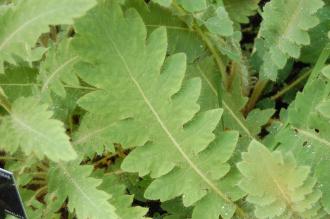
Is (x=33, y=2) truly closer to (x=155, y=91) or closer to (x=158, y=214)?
(x=155, y=91)

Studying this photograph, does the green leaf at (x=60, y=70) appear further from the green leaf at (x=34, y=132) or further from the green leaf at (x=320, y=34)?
the green leaf at (x=320, y=34)

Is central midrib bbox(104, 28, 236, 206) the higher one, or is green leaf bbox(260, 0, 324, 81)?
green leaf bbox(260, 0, 324, 81)

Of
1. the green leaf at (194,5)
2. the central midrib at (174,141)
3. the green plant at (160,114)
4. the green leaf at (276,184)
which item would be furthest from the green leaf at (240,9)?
the green leaf at (276,184)

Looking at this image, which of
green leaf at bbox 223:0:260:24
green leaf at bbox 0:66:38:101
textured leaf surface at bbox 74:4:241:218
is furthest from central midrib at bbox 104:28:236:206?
green leaf at bbox 223:0:260:24

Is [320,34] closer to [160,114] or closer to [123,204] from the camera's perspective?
[160,114]

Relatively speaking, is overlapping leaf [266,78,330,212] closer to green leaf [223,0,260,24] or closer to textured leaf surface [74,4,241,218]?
textured leaf surface [74,4,241,218]

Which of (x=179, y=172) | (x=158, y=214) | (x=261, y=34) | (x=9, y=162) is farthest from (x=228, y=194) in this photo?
(x=9, y=162)
